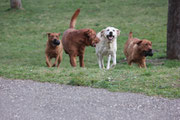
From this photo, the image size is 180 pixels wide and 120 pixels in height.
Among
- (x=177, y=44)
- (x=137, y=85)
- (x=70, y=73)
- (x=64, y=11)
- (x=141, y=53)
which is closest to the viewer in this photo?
(x=137, y=85)

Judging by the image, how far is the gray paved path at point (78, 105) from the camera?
5465 mm

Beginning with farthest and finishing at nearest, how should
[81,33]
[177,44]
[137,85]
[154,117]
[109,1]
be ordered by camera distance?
[109,1]
[177,44]
[81,33]
[137,85]
[154,117]

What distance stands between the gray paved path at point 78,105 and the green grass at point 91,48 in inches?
16.4

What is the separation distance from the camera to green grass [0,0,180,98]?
731cm

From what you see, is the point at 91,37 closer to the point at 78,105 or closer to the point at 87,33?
the point at 87,33

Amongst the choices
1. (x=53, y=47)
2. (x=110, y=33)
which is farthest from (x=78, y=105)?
(x=53, y=47)

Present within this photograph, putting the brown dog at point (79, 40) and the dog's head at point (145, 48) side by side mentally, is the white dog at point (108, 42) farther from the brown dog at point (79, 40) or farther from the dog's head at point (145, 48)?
the brown dog at point (79, 40)

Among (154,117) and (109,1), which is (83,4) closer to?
(109,1)

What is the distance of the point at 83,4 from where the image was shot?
93.8 ft

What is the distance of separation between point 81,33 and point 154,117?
5493 millimetres

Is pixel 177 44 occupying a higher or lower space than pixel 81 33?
lower

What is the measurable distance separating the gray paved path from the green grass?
1.36ft

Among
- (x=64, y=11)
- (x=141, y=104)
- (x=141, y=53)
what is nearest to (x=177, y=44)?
(x=141, y=53)

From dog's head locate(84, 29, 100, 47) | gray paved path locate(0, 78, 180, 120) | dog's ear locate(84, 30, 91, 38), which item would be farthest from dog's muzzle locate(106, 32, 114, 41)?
gray paved path locate(0, 78, 180, 120)
